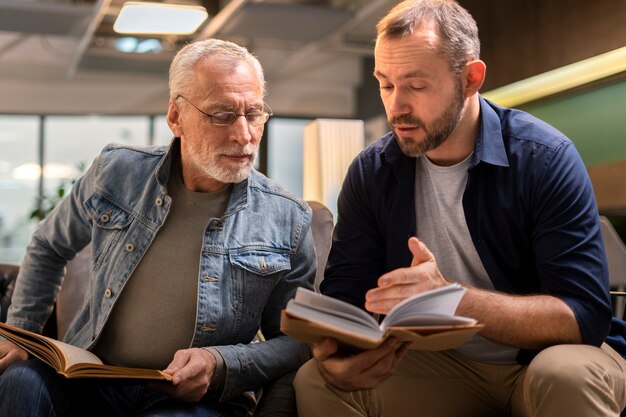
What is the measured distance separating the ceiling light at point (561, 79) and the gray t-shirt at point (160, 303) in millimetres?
2552

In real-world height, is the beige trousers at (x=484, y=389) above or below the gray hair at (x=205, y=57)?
below

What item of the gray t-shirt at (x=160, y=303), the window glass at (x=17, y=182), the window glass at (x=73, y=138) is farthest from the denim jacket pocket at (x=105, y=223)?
the window glass at (x=17, y=182)

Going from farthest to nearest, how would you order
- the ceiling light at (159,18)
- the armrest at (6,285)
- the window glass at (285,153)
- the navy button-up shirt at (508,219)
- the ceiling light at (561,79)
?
the window glass at (285,153) < the ceiling light at (159,18) < the ceiling light at (561,79) < the armrest at (6,285) < the navy button-up shirt at (508,219)

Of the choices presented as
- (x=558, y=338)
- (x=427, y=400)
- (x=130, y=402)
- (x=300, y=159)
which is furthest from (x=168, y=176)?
(x=300, y=159)

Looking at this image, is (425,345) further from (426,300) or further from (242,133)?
(242,133)

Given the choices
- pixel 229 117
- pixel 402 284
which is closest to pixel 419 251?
pixel 402 284

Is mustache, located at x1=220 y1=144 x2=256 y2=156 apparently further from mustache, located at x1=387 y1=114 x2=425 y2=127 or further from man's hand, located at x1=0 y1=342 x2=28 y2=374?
man's hand, located at x1=0 y1=342 x2=28 y2=374

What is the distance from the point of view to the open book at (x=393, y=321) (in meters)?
1.36

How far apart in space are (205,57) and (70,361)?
909 millimetres

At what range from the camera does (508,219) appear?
1.86 metres

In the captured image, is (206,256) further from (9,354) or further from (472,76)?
(472,76)

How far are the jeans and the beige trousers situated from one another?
238 mm

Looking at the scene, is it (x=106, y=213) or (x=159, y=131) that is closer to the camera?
(x=106, y=213)

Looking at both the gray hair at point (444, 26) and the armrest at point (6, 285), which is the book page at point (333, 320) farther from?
the armrest at point (6, 285)
